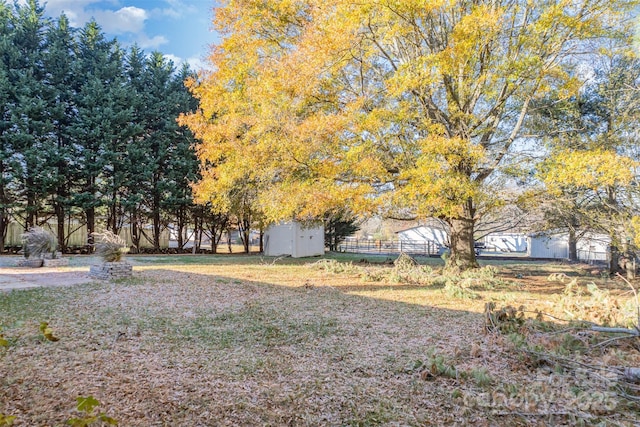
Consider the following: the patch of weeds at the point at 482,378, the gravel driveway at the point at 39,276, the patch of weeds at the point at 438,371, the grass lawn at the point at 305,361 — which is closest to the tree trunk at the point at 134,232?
the gravel driveway at the point at 39,276

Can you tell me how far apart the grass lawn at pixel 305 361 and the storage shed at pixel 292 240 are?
10.6 meters

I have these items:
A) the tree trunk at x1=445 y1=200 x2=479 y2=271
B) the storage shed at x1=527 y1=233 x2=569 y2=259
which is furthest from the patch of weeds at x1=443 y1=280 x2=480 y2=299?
the storage shed at x1=527 y1=233 x2=569 y2=259

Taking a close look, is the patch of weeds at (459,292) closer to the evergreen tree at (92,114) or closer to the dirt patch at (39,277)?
the dirt patch at (39,277)

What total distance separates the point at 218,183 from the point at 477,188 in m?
6.47

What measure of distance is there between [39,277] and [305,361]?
7173 mm

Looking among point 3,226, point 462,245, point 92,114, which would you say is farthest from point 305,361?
point 3,226

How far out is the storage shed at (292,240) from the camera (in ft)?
56.3

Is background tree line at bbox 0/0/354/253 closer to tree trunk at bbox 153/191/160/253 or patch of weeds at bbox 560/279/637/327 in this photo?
tree trunk at bbox 153/191/160/253

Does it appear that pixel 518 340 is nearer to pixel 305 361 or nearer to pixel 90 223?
pixel 305 361

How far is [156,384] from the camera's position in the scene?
288 cm

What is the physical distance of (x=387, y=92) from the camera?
8.41 meters

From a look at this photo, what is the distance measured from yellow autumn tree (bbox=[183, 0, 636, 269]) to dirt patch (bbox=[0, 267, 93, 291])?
13.5 feet

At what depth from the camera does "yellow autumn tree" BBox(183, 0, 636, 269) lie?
7.48 metres

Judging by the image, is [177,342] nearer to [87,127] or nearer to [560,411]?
[560,411]
